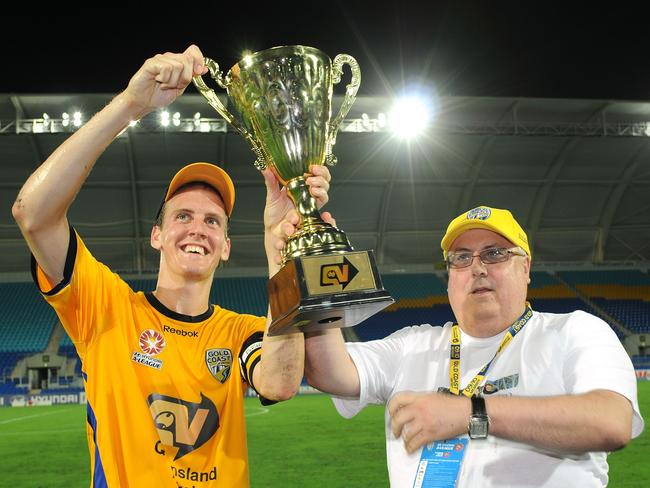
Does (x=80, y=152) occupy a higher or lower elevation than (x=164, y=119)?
lower

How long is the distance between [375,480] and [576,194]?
19657 mm

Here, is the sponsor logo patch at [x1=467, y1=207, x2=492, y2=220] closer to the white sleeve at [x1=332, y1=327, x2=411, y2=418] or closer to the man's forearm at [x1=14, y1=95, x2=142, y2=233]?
the white sleeve at [x1=332, y1=327, x2=411, y2=418]

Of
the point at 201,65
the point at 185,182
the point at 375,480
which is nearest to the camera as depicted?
the point at 201,65

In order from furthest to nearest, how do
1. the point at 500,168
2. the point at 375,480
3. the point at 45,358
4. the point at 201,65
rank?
the point at 500,168, the point at 45,358, the point at 375,480, the point at 201,65

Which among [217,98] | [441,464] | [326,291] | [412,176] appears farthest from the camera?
[412,176]

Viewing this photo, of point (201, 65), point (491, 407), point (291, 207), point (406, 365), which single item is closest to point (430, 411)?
point (491, 407)

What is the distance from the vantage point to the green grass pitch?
629 cm

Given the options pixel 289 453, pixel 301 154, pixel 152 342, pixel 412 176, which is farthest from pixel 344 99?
pixel 412 176

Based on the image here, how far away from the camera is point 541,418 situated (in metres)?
1.60

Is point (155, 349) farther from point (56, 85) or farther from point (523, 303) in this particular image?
point (56, 85)

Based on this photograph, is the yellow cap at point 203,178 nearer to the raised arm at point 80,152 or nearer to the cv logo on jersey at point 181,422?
the raised arm at point 80,152

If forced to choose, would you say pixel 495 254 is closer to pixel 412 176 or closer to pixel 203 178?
pixel 203 178

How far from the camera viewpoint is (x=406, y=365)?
2383 millimetres

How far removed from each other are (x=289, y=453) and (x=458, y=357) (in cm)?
600
